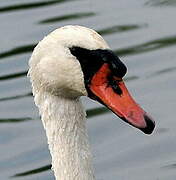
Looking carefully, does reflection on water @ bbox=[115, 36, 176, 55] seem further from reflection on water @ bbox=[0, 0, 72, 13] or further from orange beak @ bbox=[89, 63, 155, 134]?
orange beak @ bbox=[89, 63, 155, 134]

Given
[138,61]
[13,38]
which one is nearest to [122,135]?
[138,61]

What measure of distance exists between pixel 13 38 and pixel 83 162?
5656mm

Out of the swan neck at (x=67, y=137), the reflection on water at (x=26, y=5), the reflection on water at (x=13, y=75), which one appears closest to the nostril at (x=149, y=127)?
the swan neck at (x=67, y=137)

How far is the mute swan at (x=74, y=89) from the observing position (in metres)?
8.43

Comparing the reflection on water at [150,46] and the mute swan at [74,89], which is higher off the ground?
the mute swan at [74,89]

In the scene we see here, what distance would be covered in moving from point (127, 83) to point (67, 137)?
14.0 ft

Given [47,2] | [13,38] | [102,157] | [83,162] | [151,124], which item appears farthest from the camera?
[47,2]

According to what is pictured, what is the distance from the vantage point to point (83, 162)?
890 centimetres

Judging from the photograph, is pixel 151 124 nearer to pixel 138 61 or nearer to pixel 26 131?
pixel 26 131

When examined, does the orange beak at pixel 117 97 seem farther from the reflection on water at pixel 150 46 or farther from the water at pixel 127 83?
the reflection on water at pixel 150 46

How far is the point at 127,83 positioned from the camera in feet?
43.0

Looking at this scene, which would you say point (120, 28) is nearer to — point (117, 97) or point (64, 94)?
point (64, 94)

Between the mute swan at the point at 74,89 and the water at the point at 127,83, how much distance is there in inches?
111

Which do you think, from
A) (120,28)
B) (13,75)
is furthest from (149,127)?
(120,28)
